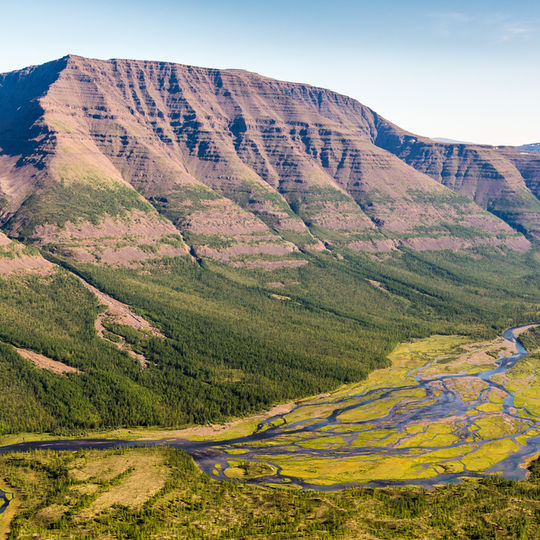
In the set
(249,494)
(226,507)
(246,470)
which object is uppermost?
(226,507)

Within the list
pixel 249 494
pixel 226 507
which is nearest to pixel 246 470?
pixel 249 494

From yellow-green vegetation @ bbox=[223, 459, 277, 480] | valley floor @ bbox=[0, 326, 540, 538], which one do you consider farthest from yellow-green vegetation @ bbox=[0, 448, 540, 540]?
yellow-green vegetation @ bbox=[223, 459, 277, 480]

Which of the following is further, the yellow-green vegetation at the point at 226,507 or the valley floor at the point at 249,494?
the valley floor at the point at 249,494

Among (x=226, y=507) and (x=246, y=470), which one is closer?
(x=226, y=507)

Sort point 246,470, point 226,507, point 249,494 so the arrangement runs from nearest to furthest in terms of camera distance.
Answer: point 226,507
point 249,494
point 246,470

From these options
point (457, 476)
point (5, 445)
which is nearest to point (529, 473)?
point (457, 476)

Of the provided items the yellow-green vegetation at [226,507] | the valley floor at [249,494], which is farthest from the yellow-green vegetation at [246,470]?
the yellow-green vegetation at [226,507]

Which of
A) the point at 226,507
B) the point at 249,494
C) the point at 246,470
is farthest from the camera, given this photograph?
the point at 246,470

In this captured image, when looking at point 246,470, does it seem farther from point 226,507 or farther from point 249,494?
point 226,507

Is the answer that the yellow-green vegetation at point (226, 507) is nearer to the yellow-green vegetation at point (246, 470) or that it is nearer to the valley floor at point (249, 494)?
the valley floor at point (249, 494)
